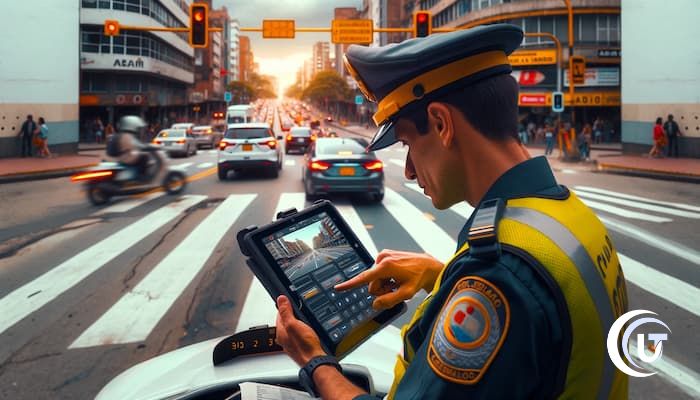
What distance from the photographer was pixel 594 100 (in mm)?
41250

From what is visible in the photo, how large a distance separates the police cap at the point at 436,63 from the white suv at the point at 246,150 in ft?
54.9

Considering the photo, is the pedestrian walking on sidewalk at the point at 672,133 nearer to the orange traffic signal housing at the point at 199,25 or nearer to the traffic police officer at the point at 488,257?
the orange traffic signal housing at the point at 199,25

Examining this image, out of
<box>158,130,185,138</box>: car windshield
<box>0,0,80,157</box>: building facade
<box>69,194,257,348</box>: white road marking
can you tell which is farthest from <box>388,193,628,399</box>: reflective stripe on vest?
<box>158,130,185,138</box>: car windshield

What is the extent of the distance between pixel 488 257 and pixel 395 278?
751mm

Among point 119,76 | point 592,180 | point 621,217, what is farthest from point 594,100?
point 119,76

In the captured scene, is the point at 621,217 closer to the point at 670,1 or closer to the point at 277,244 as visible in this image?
the point at 277,244

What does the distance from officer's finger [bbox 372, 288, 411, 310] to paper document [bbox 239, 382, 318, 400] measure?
1.51 feet

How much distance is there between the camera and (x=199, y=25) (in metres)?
20.0

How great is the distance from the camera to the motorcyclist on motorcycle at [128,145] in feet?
45.5

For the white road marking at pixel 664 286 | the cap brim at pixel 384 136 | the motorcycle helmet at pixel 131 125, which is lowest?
the white road marking at pixel 664 286

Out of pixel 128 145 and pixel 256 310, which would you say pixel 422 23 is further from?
pixel 256 310

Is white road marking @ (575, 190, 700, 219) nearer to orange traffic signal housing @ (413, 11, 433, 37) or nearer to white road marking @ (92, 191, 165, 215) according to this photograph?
orange traffic signal housing @ (413, 11, 433, 37)


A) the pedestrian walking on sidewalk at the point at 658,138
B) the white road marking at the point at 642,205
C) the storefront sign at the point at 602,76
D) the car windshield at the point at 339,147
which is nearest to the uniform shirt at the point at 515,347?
the car windshield at the point at 339,147

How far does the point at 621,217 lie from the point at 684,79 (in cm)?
1725
